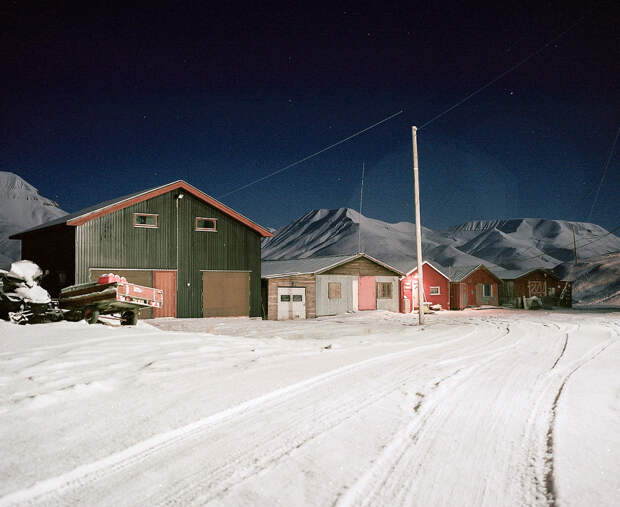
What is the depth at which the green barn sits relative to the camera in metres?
20.9

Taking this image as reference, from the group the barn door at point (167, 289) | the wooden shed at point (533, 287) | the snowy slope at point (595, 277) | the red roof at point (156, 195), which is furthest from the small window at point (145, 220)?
the snowy slope at point (595, 277)

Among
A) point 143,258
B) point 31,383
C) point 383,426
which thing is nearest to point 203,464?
point 383,426

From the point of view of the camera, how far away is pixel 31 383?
5.72 m

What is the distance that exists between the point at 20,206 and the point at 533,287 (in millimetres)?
167908

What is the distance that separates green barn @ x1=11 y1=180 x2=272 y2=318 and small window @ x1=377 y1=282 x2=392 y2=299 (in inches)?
437

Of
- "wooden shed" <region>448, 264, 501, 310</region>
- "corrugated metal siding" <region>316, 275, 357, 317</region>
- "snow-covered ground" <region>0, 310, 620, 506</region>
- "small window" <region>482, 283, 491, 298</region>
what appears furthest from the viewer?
"small window" <region>482, 283, 491, 298</region>

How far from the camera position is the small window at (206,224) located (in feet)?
76.8

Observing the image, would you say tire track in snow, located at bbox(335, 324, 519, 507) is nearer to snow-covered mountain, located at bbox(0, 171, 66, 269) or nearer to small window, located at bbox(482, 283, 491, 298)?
small window, located at bbox(482, 283, 491, 298)

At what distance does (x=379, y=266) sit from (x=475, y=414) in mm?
27673

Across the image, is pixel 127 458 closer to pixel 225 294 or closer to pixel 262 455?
pixel 262 455

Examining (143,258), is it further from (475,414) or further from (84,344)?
(475,414)

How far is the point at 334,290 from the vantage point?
29.6 metres

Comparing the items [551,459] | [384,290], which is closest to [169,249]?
[384,290]

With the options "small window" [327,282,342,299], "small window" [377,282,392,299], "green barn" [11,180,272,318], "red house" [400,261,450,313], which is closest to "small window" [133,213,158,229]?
"green barn" [11,180,272,318]
